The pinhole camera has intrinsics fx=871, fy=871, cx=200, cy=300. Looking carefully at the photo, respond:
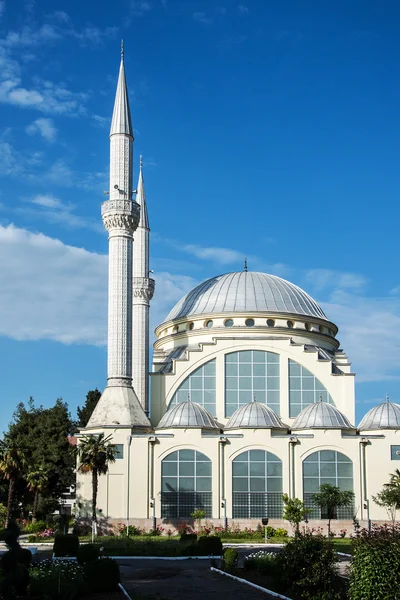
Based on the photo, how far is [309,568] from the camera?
21.5m

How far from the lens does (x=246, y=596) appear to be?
22.5m

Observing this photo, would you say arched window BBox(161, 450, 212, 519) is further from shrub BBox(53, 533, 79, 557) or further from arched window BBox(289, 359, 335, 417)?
shrub BBox(53, 533, 79, 557)

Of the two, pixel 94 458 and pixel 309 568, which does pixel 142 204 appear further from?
pixel 309 568

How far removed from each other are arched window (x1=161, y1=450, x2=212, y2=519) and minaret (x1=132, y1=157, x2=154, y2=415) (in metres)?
7.59

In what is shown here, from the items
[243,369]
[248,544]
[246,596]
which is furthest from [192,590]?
[243,369]

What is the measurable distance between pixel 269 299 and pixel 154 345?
9.67m

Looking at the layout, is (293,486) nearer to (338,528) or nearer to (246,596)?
(338,528)

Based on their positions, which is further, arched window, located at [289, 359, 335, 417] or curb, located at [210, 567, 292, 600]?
arched window, located at [289, 359, 335, 417]

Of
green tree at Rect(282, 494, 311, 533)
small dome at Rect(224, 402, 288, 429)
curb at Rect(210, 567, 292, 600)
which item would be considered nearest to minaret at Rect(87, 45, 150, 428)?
small dome at Rect(224, 402, 288, 429)

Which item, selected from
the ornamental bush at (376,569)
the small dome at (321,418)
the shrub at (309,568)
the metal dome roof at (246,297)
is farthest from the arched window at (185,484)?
the ornamental bush at (376,569)

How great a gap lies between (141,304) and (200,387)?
9.17 m

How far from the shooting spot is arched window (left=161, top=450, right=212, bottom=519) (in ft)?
157

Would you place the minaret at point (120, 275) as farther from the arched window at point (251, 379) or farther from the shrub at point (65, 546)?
the shrub at point (65, 546)

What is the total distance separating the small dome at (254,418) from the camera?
49.2 metres
